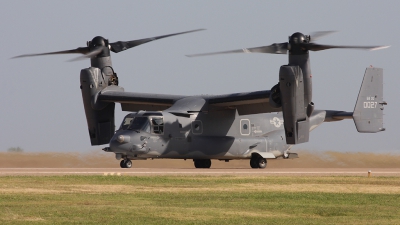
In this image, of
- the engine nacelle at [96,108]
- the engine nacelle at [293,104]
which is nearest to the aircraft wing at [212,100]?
the engine nacelle at [96,108]

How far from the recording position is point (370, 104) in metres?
40.7

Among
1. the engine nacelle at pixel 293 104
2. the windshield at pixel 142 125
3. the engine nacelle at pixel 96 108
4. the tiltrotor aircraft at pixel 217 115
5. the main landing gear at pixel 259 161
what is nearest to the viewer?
the engine nacelle at pixel 293 104

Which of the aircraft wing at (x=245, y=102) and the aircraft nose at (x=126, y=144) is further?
the aircraft wing at (x=245, y=102)

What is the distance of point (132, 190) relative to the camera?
74.2ft

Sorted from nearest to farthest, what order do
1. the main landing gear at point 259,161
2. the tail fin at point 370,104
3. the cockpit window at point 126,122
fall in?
the cockpit window at point 126,122, the main landing gear at point 259,161, the tail fin at point 370,104

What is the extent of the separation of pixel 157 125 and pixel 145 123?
61 centimetres

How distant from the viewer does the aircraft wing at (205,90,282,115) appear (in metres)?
36.1

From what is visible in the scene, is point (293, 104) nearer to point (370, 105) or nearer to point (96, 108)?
point (370, 105)

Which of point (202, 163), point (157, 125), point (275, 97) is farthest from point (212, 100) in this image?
point (275, 97)

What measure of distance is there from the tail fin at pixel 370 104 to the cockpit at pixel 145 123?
10.8 metres

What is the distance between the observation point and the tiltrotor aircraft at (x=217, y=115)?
109 feet

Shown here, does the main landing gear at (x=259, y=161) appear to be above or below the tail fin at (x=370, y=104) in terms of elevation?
below

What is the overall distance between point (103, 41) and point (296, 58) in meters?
11.5

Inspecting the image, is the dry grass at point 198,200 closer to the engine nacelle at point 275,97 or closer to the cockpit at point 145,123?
the engine nacelle at point 275,97
